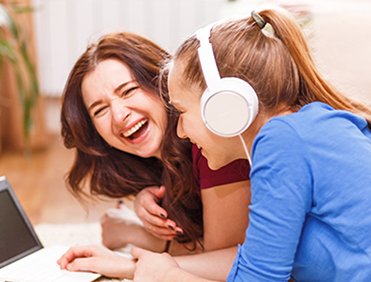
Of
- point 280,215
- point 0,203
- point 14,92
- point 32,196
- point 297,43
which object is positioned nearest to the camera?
point 280,215

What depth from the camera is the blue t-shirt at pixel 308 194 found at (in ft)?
2.19

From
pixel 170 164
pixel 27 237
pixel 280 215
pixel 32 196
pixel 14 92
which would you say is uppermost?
pixel 280 215

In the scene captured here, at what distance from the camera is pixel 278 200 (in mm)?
666

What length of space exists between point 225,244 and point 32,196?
4.59ft

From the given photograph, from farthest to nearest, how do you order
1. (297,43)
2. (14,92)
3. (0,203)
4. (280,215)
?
(14,92)
(0,203)
(297,43)
(280,215)

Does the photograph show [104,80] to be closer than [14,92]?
Yes

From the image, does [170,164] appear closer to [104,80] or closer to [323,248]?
[104,80]

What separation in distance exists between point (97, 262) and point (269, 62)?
1.97 ft

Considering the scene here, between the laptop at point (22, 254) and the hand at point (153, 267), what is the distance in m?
0.11

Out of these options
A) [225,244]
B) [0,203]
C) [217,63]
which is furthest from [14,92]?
[217,63]

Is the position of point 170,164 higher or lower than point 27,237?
higher

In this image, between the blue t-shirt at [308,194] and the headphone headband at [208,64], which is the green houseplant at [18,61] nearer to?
the headphone headband at [208,64]

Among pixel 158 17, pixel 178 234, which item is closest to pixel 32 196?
pixel 178 234

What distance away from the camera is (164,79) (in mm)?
1090
